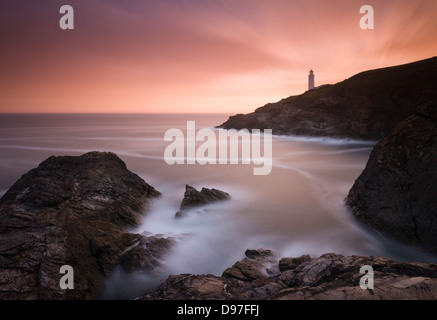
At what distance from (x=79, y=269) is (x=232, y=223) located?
4857 millimetres

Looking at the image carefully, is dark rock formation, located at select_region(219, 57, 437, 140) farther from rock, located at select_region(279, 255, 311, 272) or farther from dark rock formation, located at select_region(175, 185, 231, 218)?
rock, located at select_region(279, 255, 311, 272)

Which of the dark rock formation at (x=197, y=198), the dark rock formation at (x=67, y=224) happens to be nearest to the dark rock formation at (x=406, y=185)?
the dark rock formation at (x=197, y=198)

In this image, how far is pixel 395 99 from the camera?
28344mm

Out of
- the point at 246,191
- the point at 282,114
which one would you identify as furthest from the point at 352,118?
the point at 246,191

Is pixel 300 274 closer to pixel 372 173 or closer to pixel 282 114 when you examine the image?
pixel 372 173

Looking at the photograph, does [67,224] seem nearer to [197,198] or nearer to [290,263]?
[197,198]

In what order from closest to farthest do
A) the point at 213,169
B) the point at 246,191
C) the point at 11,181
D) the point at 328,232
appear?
the point at 328,232, the point at 246,191, the point at 11,181, the point at 213,169

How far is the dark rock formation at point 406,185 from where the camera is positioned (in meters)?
5.73

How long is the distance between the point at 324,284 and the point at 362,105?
3422 centimetres

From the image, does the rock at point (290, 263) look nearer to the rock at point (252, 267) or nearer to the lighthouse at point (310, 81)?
the rock at point (252, 267)

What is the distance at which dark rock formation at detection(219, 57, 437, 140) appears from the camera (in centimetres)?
2766

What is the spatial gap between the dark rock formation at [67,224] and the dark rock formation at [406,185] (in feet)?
22.9

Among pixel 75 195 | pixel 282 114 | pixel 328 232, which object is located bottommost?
pixel 328 232

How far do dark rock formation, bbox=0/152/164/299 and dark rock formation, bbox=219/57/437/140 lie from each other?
31.8 m
